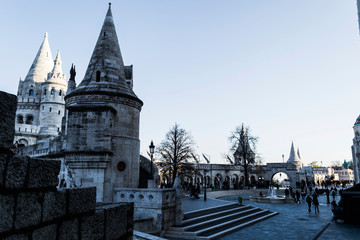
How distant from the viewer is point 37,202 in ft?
9.59

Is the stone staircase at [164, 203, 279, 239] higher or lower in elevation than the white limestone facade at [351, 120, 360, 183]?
lower

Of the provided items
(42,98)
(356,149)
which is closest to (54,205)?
(356,149)

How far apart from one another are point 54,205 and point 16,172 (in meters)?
0.69

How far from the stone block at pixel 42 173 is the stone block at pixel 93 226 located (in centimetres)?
80

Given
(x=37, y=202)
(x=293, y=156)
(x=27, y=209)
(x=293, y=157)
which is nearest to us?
(x=27, y=209)

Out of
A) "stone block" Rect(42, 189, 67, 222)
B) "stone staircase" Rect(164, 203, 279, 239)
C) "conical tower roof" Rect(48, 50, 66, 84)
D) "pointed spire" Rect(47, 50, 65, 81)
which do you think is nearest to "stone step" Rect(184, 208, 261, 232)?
"stone staircase" Rect(164, 203, 279, 239)

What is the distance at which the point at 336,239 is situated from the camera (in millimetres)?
12227

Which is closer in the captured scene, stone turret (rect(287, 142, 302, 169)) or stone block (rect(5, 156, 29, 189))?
stone block (rect(5, 156, 29, 189))

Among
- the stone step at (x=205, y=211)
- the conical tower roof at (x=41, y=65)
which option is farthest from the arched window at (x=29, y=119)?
the stone step at (x=205, y=211)

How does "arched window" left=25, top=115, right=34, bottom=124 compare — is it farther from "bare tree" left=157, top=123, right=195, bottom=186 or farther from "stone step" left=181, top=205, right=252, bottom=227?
"stone step" left=181, top=205, right=252, bottom=227

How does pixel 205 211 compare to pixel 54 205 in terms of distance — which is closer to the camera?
pixel 54 205

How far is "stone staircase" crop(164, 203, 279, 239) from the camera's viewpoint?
41.2ft

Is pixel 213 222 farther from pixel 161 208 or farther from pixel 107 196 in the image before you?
pixel 107 196

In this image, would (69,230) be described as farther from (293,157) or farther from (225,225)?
(293,157)
